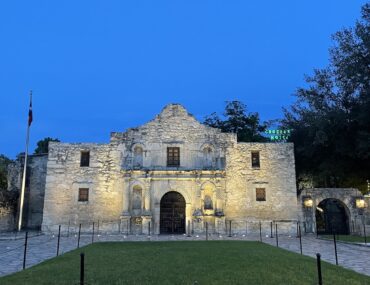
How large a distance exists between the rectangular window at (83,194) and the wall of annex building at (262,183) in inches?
369

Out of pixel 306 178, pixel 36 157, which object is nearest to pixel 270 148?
pixel 306 178

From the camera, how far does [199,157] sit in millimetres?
25203

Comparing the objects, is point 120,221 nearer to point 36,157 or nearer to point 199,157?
point 199,157

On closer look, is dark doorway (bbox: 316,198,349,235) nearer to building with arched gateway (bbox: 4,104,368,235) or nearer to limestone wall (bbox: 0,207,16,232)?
building with arched gateway (bbox: 4,104,368,235)

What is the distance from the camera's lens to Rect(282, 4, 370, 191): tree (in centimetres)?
2122

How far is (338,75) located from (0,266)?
21.9 meters

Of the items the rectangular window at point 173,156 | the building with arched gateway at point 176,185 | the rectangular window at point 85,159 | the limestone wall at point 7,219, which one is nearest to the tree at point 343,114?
the building with arched gateway at point 176,185

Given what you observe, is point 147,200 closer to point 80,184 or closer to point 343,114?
point 80,184

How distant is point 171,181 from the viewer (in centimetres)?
2439

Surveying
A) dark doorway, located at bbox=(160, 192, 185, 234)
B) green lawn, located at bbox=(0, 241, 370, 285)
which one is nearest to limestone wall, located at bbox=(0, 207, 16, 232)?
dark doorway, located at bbox=(160, 192, 185, 234)

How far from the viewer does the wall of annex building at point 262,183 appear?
24.2 meters

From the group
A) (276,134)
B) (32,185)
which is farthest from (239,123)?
(32,185)

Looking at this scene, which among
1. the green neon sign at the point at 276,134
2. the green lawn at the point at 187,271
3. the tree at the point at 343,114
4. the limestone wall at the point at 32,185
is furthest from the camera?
the green neon sign at the point at 276,134

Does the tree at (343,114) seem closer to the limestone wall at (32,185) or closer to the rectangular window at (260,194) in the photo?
the rectangular window at (260,194)
